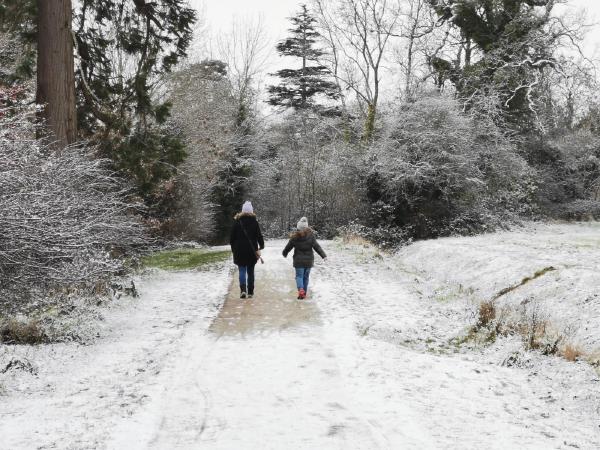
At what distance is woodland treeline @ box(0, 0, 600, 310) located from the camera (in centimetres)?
800

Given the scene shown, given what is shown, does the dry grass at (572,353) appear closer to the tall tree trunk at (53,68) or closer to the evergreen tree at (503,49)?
the tall tree trunk at (53,68)

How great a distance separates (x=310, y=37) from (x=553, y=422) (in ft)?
126

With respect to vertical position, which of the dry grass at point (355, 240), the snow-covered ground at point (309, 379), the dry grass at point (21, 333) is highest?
the dry grass at point (355, 240)

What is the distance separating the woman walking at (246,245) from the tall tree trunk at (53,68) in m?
3.95

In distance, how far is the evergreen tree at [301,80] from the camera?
38531 millimetres

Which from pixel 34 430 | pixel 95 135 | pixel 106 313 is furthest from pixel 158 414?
pixel 95 135

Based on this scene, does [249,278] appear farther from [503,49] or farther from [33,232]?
[503,49]

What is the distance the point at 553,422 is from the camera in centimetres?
464

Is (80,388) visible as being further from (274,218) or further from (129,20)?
(274,218)

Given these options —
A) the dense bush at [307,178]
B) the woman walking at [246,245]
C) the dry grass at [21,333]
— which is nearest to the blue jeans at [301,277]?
the woman walking at [246,245]

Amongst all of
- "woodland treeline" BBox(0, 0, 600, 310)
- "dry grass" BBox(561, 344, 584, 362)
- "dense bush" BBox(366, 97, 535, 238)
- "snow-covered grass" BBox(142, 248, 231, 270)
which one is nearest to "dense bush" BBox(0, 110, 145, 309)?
"woodland treeline" BBox(0, 0, 600, 310)

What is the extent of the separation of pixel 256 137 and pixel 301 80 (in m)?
9.88

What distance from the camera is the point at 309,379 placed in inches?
216

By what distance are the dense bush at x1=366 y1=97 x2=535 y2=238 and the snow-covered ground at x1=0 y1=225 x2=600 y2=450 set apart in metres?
8.64
